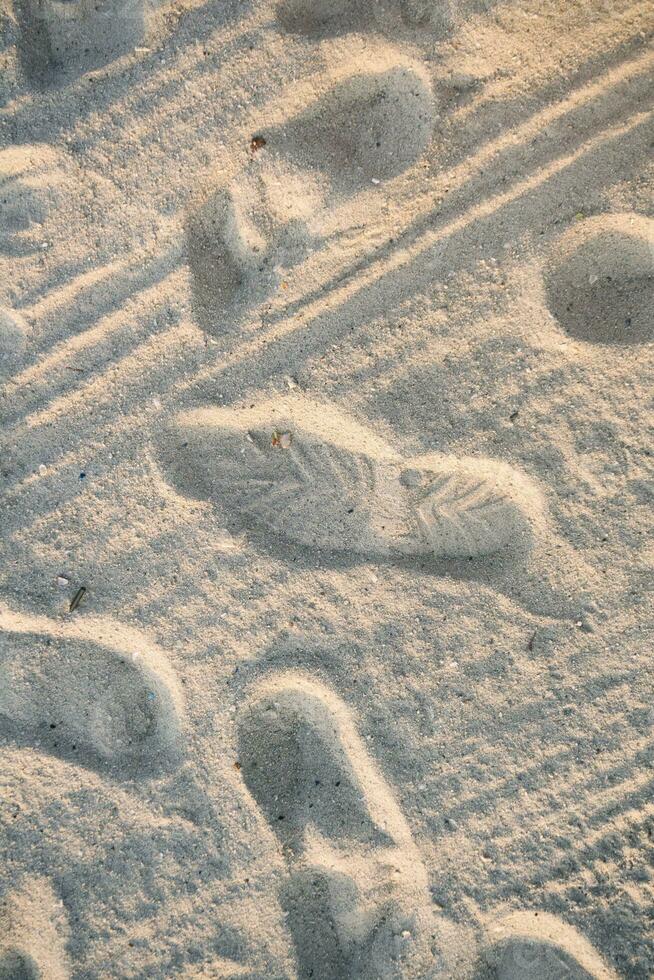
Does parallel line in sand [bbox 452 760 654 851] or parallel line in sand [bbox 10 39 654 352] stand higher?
parallel line in sand [bbox 10 39 654 352]

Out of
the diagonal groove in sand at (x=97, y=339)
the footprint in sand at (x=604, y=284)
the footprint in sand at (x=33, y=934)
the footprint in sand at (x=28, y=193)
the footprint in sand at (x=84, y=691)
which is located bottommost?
the footprint in sand at (x=33, y=934)

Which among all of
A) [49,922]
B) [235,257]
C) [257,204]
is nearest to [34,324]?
[235,257]

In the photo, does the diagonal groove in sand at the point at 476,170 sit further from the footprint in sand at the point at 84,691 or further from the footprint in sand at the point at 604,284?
the footprint in sand at the point at 84,691

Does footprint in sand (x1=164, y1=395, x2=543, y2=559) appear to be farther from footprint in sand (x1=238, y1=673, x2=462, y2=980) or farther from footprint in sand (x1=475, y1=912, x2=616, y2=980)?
footprint in sand (x1=475, y1=912, x2=616, y2=980)

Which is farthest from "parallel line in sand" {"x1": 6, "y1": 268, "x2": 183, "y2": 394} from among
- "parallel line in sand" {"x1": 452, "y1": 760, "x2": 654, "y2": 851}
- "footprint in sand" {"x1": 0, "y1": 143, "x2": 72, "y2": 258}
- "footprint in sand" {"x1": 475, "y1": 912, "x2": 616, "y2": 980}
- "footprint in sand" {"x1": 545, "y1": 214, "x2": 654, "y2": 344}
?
"footprint in sand" {"x1": 475, "y1": 912, "x2": 616, "y2": 980}

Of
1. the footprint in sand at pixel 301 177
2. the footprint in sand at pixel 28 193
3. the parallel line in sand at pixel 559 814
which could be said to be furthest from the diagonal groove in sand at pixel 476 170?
the parallel line in sand at pixel 559 814

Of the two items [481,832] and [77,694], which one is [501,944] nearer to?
[481,832]
